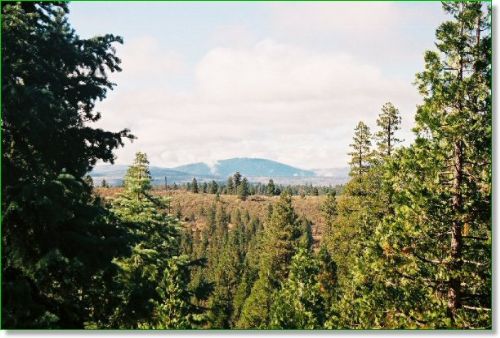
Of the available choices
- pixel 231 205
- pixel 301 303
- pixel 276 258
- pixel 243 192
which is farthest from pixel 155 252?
pixel 243 192

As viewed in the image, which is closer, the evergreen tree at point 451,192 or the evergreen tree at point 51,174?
the evergreen tree at point 51,174

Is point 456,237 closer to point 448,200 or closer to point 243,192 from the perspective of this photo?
point 448,200

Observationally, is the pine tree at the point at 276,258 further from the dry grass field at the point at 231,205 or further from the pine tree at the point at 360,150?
the dry grass field at the point at 231,205

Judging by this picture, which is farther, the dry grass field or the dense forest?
the dry grass field

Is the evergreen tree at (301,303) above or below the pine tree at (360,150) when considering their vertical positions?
below

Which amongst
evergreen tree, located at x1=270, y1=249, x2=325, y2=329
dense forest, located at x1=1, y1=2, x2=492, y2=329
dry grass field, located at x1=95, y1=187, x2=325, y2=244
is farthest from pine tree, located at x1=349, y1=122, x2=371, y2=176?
dry grass field, located at x1=95, y1=187, x2=325, y2=244

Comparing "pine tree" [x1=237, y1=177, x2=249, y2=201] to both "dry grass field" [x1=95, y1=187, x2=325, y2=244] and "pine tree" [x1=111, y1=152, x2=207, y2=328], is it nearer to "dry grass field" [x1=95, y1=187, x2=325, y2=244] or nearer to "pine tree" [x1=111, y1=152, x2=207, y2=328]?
"dry grass field" [x1=95, y1=187, x2=325, y2=244]

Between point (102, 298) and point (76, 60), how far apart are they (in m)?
5.26

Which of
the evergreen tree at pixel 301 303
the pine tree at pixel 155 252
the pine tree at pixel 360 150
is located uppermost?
the pine tree at pixel 360 150

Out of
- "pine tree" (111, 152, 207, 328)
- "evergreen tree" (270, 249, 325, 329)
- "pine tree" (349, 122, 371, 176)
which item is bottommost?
"evergreen tree" (270, 249, 325, 329)

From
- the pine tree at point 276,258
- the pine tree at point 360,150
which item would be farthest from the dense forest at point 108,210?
the pine tree at point 276,258

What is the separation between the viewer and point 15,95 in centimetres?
892

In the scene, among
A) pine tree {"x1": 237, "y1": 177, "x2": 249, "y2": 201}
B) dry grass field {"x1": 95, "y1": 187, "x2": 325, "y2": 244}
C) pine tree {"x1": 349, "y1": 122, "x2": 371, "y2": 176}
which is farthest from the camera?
pine tree {"x1": 237, "y1": 177, "x2": 249, "y2": 201}

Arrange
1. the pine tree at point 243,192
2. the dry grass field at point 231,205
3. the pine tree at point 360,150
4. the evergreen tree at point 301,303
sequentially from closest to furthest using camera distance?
the evergreen tree at point 301,303 → the pine tree at point 360,150 → the dry grass field at point 231,205 → the pine tree at point 243,192
